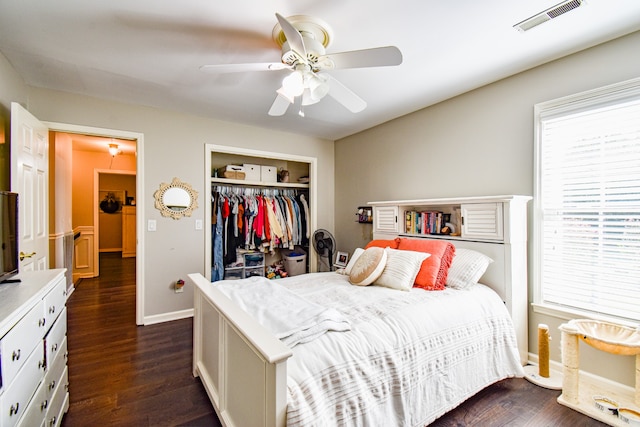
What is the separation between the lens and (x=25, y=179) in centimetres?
222

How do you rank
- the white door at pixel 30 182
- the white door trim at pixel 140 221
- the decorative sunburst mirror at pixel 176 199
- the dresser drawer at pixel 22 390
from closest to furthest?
the dresser drawer at pixel 22 390, the white door at pixel 30 182, the white door trim at pixel 140 221, the decorative sunburst mirror at pixel 176 199

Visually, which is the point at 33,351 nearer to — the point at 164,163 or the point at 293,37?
the point at 293,37

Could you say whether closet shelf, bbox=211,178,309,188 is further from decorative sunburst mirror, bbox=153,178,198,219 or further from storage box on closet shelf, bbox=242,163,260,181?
decorative sunburst mirror, bbox=153,178,198,219

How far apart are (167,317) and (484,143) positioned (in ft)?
12.6

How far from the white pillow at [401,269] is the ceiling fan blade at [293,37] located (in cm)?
166

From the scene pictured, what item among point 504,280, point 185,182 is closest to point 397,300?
point 504,280

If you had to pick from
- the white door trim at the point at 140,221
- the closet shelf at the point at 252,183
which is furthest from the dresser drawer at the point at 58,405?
the closet shelf at the point at 252,183

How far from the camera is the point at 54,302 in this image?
5.16 feet

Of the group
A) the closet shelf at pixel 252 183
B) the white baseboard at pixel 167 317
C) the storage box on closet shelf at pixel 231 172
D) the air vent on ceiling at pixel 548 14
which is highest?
the air vent on ceiling at pixel 548 14

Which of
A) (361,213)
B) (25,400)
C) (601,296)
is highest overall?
(361,213)

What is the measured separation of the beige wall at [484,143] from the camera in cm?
204

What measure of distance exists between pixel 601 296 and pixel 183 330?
3665 millimetres

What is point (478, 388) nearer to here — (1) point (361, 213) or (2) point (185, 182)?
(1) point (361, 213)

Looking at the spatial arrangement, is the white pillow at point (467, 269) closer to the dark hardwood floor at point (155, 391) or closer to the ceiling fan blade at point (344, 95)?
the dark hardwood floor at point (155, 391)
